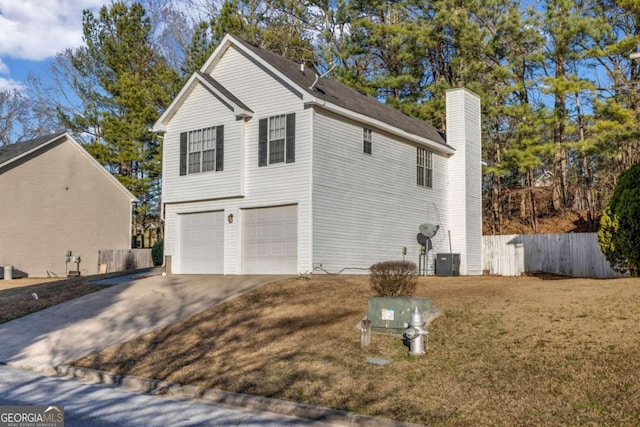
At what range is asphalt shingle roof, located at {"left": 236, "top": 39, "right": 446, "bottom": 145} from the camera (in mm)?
20422

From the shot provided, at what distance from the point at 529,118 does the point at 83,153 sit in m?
22.1

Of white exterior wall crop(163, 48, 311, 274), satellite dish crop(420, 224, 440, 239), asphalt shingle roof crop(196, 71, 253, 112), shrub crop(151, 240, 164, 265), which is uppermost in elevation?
asphalt shingle roof crop(196, 71, 253, 112)

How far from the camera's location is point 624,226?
1412cm

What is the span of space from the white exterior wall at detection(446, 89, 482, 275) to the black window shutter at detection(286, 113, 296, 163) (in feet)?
28.5

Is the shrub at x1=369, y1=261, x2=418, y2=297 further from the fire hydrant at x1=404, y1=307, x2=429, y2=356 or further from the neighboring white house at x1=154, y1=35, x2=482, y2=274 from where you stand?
the neighboring white house at x1=154, y1=35, x2=482, y2=274

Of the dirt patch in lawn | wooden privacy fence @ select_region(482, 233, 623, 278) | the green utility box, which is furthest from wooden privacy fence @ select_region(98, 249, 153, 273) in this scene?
the green utility box

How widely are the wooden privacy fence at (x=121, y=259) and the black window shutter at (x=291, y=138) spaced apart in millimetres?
17916

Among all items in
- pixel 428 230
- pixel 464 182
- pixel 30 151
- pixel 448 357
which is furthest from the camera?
pixel 30 151

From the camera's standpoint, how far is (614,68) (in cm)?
3095

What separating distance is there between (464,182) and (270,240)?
30.9 feet

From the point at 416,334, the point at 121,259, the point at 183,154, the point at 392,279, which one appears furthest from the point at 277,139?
the point at 121,259

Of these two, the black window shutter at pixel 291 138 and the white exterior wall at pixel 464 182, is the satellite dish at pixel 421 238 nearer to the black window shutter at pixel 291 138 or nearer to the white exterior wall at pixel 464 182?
the white exterior wall at pixel 464 182

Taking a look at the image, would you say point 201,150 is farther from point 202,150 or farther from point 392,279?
point 392,279

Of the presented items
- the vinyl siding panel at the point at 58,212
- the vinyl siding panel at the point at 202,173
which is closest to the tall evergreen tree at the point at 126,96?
the vinyl siding panel at the point at 58,212
